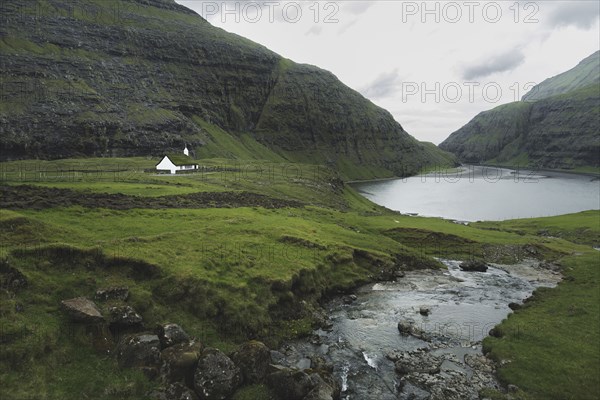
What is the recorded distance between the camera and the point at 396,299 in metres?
45.9

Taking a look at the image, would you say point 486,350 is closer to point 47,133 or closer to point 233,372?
point 233,372

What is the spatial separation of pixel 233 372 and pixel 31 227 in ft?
81.3

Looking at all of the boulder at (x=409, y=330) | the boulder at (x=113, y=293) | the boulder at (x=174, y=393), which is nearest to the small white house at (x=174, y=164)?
the boulder at (x=113, y=293)

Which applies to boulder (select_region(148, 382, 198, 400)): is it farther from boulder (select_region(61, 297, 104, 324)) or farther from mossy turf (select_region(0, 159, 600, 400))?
boulder (select_region(61, 297, 104, 324))

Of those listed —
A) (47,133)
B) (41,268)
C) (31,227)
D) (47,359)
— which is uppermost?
(47,133)

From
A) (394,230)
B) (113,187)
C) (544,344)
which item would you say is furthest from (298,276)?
(113,187)

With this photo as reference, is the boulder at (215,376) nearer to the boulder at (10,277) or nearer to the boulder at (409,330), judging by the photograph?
the boulder at (10,277)

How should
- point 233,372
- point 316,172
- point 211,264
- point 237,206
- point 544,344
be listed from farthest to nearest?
point 316,172, point 237,206, point 211,264, point 544,344, point 233,372

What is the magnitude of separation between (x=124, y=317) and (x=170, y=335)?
3864 mm

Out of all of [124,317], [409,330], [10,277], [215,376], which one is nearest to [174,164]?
[10,277]

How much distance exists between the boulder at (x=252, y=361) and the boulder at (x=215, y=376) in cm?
64

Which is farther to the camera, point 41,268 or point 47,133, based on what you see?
point 47,133

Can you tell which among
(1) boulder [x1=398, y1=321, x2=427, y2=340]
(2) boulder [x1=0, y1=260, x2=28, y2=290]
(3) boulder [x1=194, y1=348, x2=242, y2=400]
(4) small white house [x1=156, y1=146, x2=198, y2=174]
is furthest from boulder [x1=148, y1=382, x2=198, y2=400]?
(4) small white house [x1=156, y1=146, x2=198, y2=174]

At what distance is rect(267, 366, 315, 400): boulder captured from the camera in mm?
24734
